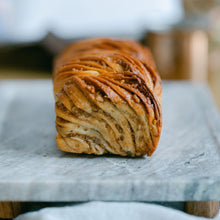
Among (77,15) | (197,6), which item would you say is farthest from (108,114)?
(77,15)

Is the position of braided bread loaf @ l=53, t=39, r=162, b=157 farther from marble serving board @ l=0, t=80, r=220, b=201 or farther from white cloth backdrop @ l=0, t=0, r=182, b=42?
Answer: white cloth backdrop @ l=0, t=0, r=182, b=42

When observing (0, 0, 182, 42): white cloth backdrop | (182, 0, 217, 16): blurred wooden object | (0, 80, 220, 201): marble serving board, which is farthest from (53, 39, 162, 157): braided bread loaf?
(0, 0, 182, 42): white cloth backdrop

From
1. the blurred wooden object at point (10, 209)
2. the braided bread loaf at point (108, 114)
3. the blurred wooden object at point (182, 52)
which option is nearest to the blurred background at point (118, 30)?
the blurred wooden object at point (182, 52)

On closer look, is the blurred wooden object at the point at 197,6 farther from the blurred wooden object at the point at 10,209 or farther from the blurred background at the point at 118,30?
the blurred wooden object at the point at 10,209

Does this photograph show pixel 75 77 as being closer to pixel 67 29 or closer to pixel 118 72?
pixel 118 72

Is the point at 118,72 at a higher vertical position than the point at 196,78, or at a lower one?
higher

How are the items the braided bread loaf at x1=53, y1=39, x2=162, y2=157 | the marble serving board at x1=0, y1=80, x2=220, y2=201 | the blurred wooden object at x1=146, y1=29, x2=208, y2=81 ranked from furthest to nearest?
the blurred wooden object at x1=146, y1=29, x2=208, y2=81 → the braided bread loaf at x1=53, y1=39, x2=162, y2=157 → the marble serving board at x1=0, y1=80, x2=220, y2=201

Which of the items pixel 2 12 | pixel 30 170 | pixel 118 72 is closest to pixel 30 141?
pixel 30 170
